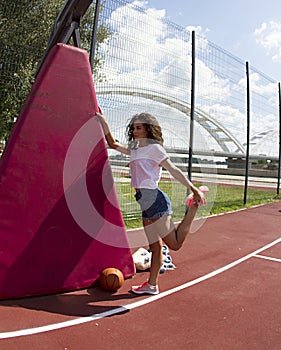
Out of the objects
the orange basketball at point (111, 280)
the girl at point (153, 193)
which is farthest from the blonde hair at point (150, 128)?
the orange basketball at point (111, 280)

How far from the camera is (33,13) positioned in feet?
30.1

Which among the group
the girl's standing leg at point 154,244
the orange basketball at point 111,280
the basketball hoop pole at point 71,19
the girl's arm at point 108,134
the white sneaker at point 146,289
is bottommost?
the white sneaker at point 146,289

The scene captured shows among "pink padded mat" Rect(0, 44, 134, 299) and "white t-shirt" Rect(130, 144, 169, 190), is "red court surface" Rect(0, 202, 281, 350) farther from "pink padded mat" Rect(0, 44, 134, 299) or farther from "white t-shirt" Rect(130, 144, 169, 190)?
"white t-shirt" Rect(130, 144, 169, 190)

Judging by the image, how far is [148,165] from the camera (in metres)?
3.62

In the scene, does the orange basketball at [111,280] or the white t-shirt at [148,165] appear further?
the orange basketball at [111,280]

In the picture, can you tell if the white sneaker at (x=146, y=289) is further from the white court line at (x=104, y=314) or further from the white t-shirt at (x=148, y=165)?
the white t-shirt at (x=148, y=165)

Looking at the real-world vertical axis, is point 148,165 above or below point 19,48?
below

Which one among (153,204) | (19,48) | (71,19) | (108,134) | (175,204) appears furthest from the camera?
(175,204)

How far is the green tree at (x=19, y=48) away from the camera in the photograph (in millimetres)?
6988

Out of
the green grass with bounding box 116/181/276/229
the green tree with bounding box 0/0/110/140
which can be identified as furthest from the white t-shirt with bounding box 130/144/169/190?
the green tree with bounding box 0/0/110/140

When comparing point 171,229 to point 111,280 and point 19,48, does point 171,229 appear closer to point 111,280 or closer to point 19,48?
point 111,280

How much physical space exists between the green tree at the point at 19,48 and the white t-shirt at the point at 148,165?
409 cm

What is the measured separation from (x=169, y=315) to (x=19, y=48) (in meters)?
6.28

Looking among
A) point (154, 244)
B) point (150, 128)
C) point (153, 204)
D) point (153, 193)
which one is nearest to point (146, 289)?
point (154, 244)
